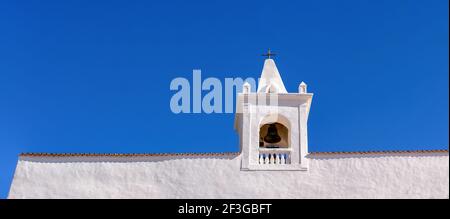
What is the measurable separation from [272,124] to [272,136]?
435mm

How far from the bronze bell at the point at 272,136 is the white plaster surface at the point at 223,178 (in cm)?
187

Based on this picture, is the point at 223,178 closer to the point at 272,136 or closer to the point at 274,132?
the point at 272,136

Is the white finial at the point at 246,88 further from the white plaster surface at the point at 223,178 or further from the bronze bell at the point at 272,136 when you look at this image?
the white plaster surface at the point at 223,178

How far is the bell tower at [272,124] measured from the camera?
21.6 m

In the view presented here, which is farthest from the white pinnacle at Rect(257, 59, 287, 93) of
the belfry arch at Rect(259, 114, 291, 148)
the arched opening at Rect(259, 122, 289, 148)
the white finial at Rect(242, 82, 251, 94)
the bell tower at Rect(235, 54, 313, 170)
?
the arched opening at Rect(259, 122, 289, 148)

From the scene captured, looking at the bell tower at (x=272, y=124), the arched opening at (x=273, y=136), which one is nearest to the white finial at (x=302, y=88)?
the bell tower at (x=272, y=124)

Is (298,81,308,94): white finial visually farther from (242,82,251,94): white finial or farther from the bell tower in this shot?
(242,82,251,94): white finial

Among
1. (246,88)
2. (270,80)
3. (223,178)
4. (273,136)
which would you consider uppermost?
(270,80)

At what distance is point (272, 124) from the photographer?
23.3 m

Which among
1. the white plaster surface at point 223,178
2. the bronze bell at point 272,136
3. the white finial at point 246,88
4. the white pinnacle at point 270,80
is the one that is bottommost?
the white plaster surface at point 223,178

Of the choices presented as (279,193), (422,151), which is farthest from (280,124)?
(422,151)

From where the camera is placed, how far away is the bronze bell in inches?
910

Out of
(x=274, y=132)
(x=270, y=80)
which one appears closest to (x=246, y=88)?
(x=270, y=80)

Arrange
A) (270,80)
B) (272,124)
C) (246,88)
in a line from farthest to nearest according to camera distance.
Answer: (270,80) < (272,124) < (246,88)
